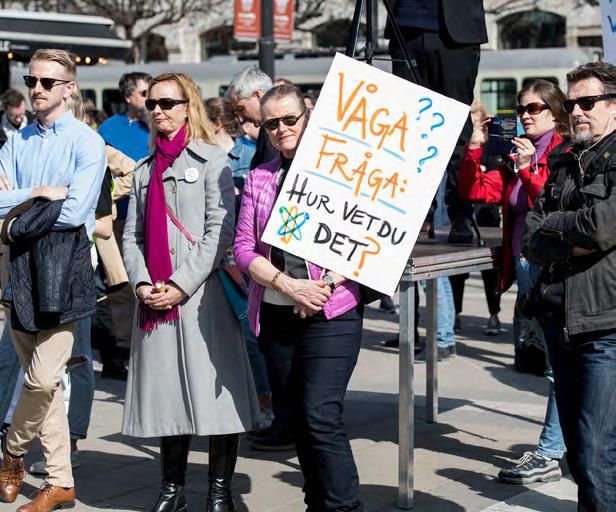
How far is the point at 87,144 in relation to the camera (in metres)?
5.63

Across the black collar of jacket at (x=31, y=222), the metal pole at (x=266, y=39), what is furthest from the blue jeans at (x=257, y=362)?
the metal pole at (x=266, y=39)

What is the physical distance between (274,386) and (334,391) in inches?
15.3

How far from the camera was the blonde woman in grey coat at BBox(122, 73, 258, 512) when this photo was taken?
5.29 meters

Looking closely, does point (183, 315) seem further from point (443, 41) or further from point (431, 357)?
point (431, 357)

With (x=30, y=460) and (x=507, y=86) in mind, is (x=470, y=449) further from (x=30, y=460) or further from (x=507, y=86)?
(x=507, y=86)

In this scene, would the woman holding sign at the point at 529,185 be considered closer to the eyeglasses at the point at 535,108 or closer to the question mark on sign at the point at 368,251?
the eyeglasses at the point at 535,108

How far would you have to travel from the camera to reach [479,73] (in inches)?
886

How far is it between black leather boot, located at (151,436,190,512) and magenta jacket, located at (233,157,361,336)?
731 mm

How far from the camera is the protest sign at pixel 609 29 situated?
6.50 m

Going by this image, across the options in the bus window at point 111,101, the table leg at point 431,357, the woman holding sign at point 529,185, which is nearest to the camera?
the woman holding sign at point 529,185

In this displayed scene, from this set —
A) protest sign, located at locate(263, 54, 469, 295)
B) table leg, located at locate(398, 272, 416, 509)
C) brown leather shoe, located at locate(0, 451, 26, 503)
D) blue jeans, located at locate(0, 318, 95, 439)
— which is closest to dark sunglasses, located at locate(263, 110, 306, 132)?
protest sign, located at locate(263, 54, 469, 295)

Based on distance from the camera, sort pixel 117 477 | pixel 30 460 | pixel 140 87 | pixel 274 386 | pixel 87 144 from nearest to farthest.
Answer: pixel 274 386 < pixel 87 144 < pixel 117 477 < pixel 30 460 < pixel 140 87

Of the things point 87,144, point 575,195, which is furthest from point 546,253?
point 87,144

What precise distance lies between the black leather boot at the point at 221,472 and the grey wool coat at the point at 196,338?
0.15 m
